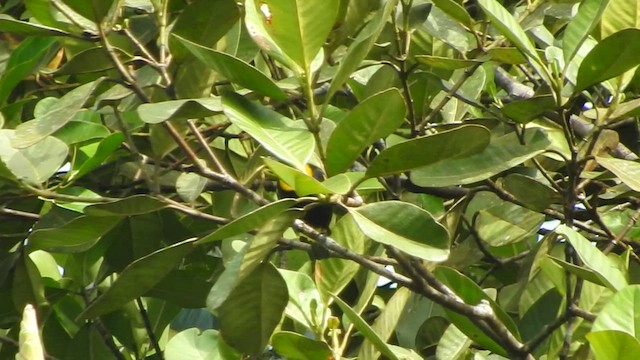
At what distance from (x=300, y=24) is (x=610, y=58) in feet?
1.04

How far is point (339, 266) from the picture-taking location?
140cm

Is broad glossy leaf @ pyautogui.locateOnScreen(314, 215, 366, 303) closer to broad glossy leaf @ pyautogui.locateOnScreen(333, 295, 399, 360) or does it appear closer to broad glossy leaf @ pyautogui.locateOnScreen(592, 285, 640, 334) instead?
broad glossy leaf @ pyautogui.locateOnScreen(333, 295, 399, 360)

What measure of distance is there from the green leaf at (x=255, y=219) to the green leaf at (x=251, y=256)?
0.02m

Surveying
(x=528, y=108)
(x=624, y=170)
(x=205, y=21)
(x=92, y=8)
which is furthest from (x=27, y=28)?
(x=624, y=170)

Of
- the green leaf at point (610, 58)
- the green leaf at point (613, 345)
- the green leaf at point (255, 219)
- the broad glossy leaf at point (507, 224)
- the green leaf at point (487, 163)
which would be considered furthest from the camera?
the broad glossy leaf at point (507, 224)

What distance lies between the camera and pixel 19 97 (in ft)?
5.64

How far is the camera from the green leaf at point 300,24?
1.02 meters

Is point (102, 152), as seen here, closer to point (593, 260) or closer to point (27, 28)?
point (27, 28)

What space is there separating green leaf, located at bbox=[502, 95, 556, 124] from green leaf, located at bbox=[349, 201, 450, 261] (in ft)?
0.83

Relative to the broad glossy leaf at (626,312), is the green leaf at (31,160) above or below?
A: below

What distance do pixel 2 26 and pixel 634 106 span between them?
0.66 m

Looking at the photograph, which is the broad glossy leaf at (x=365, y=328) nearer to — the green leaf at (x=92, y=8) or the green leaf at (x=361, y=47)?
the green leaf at (x=361, y=47)

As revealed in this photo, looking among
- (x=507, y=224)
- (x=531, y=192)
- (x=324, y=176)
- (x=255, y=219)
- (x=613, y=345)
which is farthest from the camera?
(x=507, y=224)

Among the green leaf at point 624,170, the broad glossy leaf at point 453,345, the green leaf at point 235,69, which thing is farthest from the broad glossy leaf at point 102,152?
the green leaf at point 624,170
